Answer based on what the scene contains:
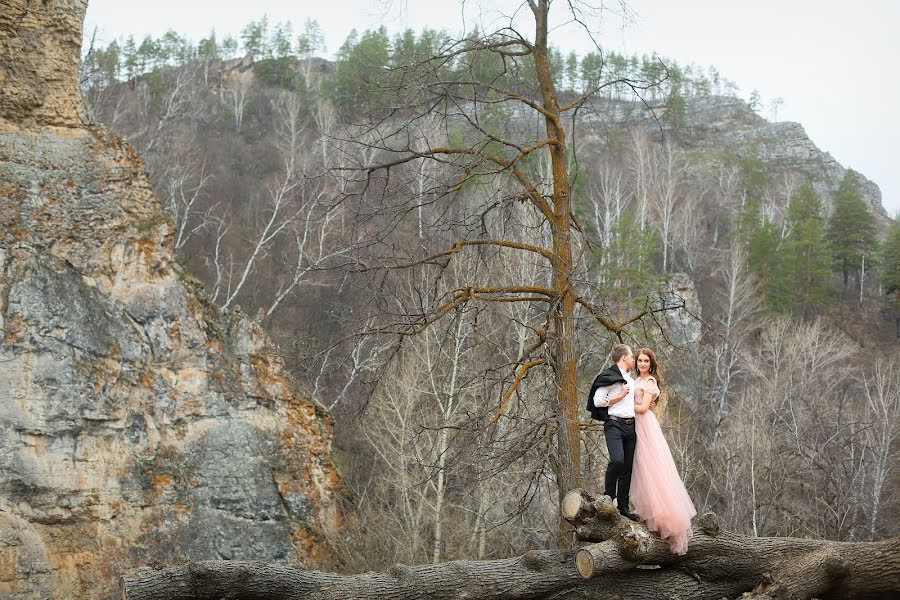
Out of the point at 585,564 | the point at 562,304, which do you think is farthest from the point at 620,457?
the point at 562,304

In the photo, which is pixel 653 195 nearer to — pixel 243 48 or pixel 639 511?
pixel 243 48

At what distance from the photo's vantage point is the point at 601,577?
284 inches

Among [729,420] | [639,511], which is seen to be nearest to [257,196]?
[729,420]

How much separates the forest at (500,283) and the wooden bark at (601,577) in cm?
136

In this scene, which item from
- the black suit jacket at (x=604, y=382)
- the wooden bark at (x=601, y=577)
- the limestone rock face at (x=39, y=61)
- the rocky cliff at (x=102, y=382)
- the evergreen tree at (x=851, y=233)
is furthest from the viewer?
the evergreen tree at (x=851, y=233)

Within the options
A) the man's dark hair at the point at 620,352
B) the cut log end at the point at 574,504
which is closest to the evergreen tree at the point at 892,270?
the man's dark hair at the point at 620,352

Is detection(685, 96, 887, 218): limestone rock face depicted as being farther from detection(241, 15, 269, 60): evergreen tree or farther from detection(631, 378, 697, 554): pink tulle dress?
detection(631, 378, 697, 554): pink tulle dress

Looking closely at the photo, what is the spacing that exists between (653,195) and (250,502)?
134ft

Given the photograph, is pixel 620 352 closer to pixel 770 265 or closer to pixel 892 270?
pixel 770 265

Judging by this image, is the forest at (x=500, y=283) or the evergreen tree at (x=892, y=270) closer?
the forest at (x=500, y=283)

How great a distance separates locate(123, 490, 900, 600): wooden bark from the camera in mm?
7164

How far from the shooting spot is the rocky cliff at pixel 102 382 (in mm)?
11586

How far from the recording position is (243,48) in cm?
7175

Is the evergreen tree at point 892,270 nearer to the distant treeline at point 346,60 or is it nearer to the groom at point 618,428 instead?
the distant treeline at point 346,60
